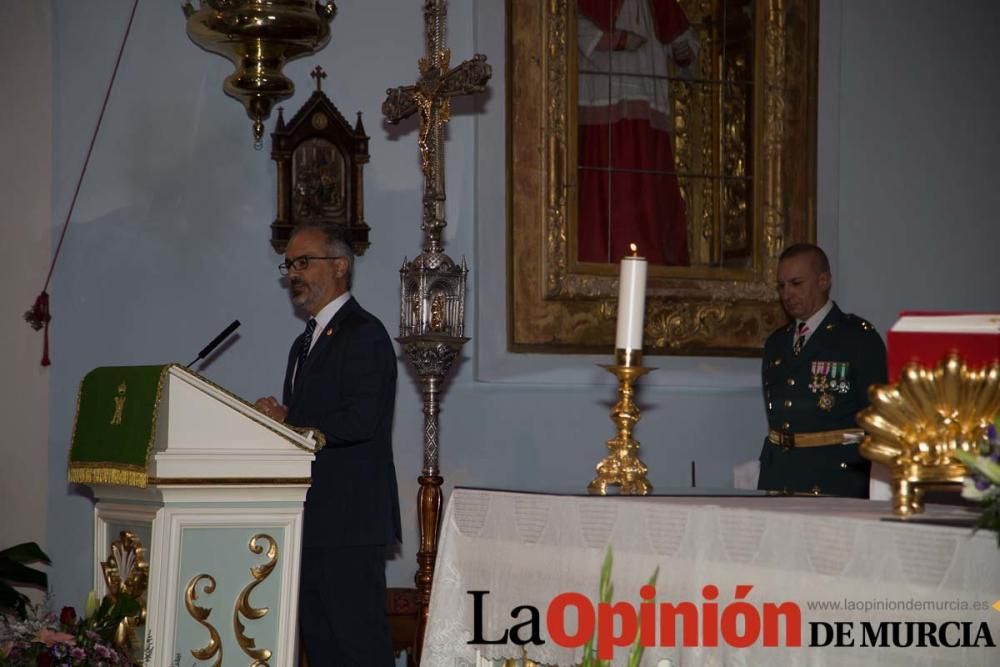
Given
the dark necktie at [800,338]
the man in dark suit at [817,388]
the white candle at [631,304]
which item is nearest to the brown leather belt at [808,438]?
the man in dark suit at [817,388]

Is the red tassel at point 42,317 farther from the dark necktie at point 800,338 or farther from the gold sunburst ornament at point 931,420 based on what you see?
the gold sunburst ornament at point 931,420

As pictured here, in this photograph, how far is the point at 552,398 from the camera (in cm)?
673

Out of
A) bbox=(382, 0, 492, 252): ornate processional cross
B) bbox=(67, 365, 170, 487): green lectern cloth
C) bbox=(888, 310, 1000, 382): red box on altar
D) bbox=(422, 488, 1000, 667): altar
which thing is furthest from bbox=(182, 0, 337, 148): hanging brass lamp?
bbox=(888, 310, 1000, 382): red box on altar

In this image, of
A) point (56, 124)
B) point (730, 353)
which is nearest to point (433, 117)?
point (56, 124)

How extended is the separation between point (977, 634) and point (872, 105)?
5.83m

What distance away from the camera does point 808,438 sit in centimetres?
525

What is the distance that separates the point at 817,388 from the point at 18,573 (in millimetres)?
3208

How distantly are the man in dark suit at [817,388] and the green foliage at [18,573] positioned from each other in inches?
113

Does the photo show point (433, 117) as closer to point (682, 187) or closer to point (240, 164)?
point (240, 164)

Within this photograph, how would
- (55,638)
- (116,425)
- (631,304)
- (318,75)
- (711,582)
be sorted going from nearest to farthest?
(711,582), (631,304), (55,638), (116,425), (318,75)

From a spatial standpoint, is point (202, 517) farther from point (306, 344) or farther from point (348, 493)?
point (306, 344)

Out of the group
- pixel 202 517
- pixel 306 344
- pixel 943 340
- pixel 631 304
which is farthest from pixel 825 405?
pixel 943 340

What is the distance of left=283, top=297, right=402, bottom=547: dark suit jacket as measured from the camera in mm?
4656

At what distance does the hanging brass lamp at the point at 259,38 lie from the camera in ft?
19.0
